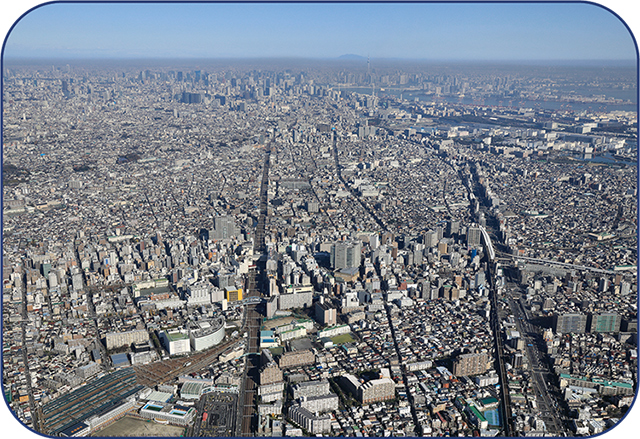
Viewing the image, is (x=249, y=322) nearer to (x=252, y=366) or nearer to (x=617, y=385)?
(x=252, y=366)

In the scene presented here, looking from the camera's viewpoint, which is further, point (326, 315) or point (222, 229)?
point (222, 229)

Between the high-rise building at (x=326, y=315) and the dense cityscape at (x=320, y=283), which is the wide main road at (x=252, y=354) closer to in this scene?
the dense cityscape at (x=320, y=283)

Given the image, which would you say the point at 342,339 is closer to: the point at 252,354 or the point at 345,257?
the point at 252,354

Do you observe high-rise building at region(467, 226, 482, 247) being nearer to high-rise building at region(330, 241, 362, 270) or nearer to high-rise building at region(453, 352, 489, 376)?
high-rise building at region(330, 241, 362, 270)

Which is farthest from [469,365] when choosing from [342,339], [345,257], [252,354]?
[345,257]

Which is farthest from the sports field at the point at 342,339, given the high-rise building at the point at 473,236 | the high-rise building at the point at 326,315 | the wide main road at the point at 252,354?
the high-rise building at the point at 473,236

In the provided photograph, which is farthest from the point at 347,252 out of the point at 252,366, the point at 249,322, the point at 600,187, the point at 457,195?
the point at 600,187
